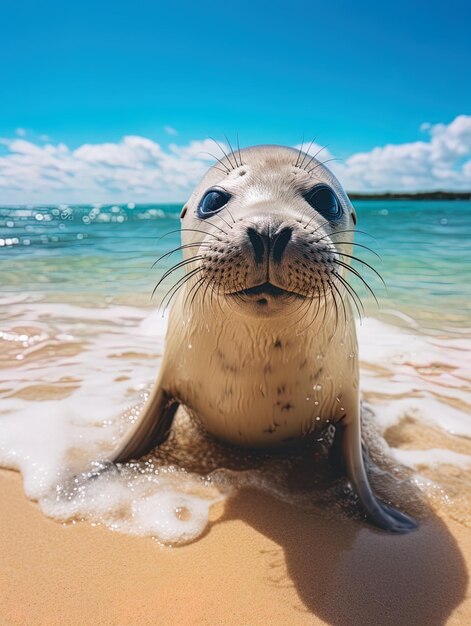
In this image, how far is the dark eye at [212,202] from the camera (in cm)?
222

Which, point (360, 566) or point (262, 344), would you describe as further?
point (262, 344)

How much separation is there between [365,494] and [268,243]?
3.82 ft

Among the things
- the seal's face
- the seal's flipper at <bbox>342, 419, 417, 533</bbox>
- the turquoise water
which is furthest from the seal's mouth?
the turquoise water

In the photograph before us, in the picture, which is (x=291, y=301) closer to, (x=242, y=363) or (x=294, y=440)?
Result: (x=242, y=363)

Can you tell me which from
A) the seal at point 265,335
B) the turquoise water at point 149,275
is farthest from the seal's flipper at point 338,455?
Answer: the turquoise water at point 149,275

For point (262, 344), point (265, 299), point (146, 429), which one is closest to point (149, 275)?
point (146, 429)

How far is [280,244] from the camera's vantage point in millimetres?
1729

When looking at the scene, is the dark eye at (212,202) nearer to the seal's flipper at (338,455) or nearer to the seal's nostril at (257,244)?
the seal's nostril at (257,244)

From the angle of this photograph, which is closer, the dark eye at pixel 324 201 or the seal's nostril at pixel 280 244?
the seal's nostril at pixel 280 244

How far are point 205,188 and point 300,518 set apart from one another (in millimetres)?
1426

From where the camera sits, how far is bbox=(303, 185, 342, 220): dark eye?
2.21m

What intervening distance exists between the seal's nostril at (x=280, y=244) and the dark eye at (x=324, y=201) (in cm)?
52

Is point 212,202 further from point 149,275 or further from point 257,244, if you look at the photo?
point 149,275

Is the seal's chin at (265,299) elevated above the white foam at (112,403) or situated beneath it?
elevated above
